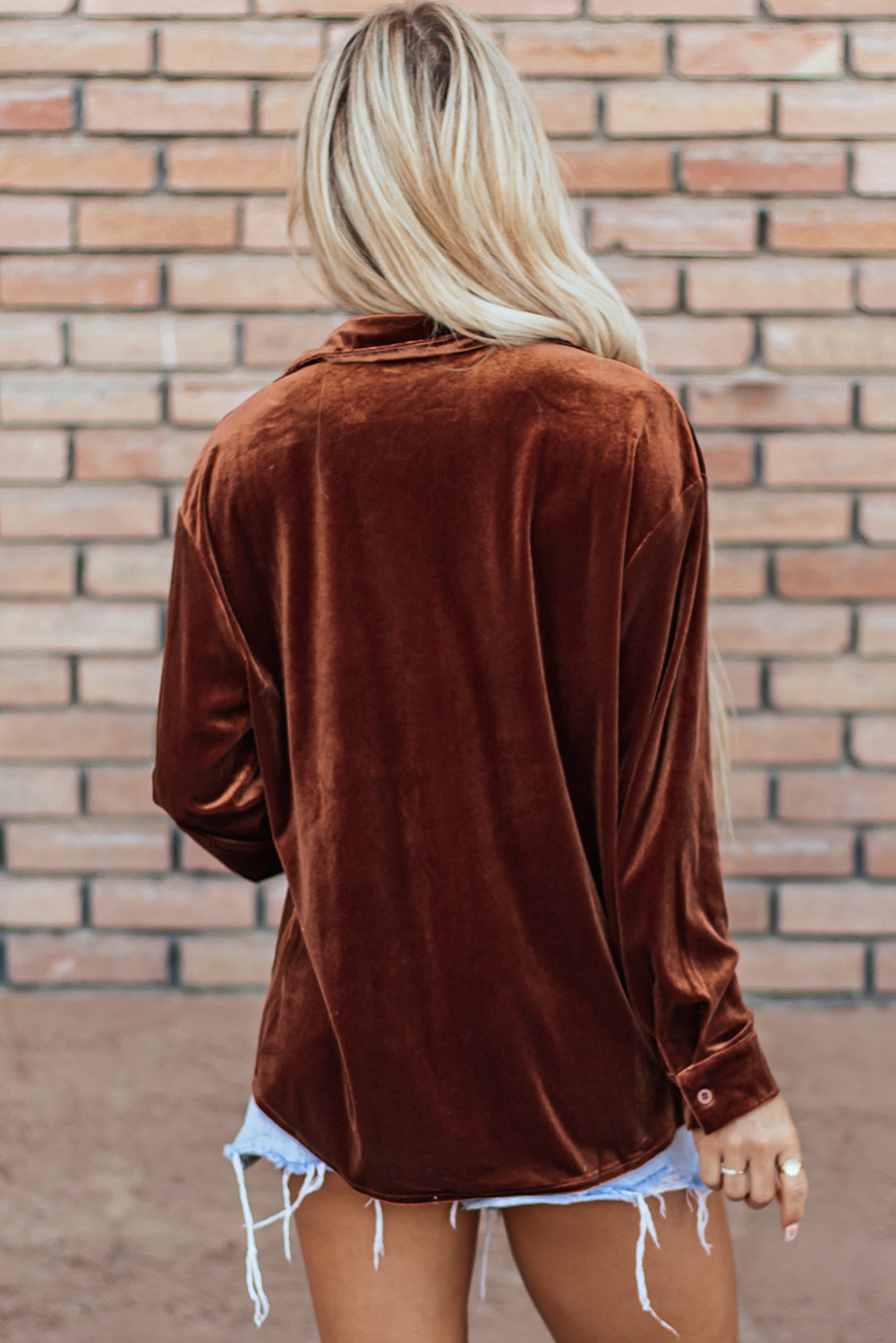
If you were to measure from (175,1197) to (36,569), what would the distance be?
1.13 m

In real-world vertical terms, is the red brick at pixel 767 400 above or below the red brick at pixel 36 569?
above

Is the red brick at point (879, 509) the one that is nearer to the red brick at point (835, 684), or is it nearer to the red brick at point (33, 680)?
the red brick at point (835, 684)

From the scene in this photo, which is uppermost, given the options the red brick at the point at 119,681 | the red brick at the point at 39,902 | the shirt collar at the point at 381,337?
the shirt collar at the point at 381,337

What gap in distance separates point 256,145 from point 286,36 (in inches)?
7.2

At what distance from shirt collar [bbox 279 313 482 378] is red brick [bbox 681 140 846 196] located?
101 centimetres

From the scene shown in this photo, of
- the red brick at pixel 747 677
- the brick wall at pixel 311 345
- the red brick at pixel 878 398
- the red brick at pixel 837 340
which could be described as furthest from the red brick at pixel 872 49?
the red brick at pixel 747 677

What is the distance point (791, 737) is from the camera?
204 centimetres

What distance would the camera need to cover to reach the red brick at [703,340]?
2.00 m

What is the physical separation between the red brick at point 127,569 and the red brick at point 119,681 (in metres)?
0.12

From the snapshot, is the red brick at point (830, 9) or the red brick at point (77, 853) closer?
the red brick at point (830, 9)

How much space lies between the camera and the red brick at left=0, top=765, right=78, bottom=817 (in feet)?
6.84

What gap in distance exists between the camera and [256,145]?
2.01 m

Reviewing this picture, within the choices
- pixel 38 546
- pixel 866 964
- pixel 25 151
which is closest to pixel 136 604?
pixel 38 546

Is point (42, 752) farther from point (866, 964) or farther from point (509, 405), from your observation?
point (866, 964)
